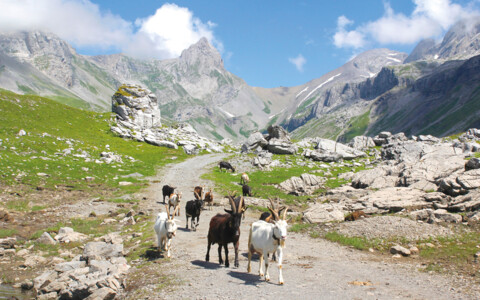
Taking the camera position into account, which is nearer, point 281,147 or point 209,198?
point 209,198

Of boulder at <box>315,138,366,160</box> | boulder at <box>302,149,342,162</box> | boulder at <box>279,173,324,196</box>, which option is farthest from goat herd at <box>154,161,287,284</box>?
boulder at <box>315,138,366,160</box>

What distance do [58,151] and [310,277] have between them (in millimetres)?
50602

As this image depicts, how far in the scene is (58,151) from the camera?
50594 millimetres

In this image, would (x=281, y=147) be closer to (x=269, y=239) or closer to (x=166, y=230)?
(x=166, y=230)

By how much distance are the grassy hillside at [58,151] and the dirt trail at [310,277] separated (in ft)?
78.7

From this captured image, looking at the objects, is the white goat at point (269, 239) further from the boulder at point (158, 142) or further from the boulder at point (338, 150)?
the boulder at point (158, 142)

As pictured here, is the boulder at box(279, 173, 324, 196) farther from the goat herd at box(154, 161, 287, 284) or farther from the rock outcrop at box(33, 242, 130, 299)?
the rock outcrop at box(33, 242, 130, 299)

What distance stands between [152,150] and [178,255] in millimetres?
69637

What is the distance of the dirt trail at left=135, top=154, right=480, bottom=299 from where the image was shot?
36.4ft

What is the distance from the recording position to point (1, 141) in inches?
1779

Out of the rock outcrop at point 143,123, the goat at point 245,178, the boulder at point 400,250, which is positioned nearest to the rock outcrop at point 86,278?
the boulder at point 400,250

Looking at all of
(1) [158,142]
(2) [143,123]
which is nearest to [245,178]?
(1) [158,142]

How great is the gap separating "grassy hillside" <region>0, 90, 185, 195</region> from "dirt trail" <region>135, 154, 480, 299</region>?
23991 millimetres

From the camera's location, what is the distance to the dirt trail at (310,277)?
36.4 feet
